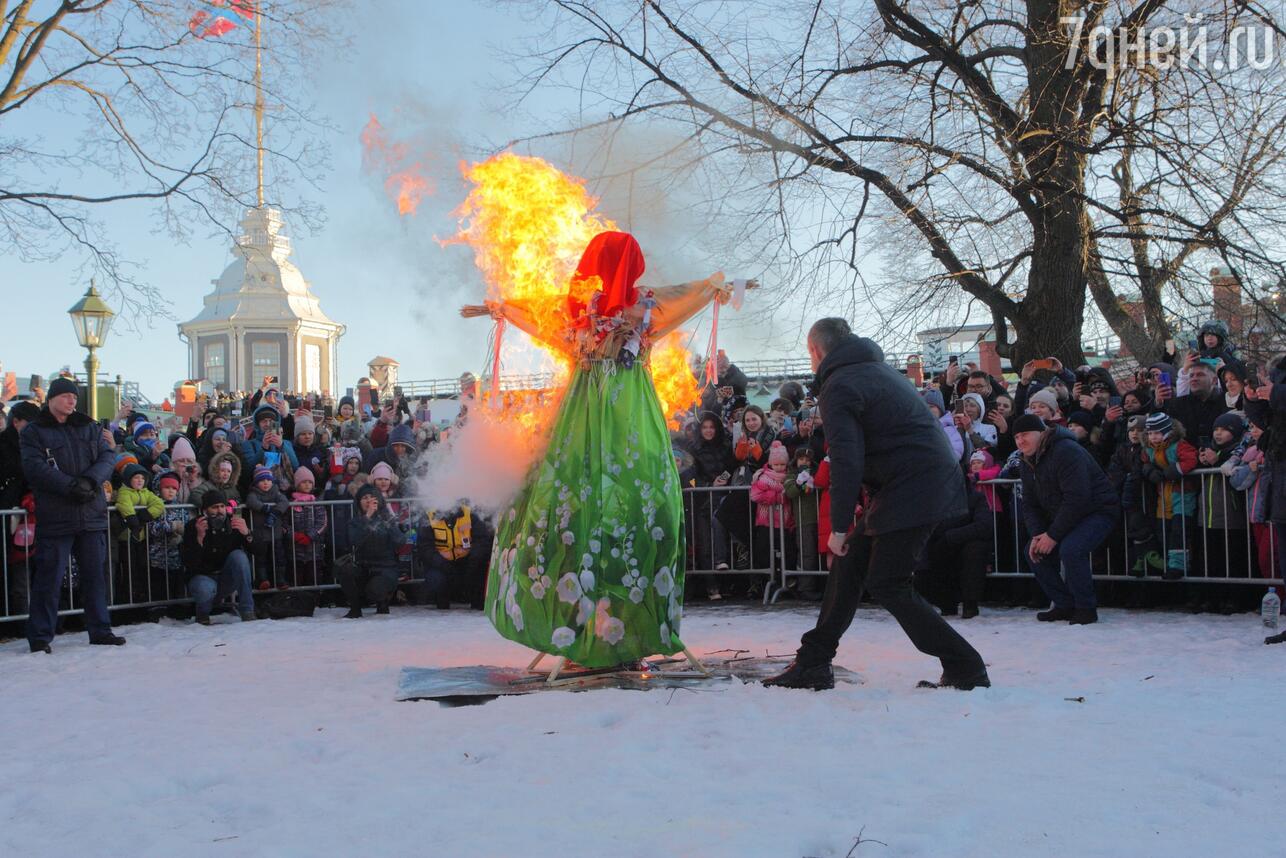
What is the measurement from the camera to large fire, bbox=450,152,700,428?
22.1ft

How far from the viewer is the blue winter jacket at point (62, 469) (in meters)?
8.38

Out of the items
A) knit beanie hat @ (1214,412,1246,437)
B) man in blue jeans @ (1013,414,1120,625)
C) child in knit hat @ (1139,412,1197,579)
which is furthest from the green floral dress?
knit beanie hat @ (1214,412,1246,437)

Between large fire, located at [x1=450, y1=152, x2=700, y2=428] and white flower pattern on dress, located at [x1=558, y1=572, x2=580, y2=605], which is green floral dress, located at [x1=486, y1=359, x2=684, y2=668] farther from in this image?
large fire, located at [x1=450, y1=152, x2=700, y2=428]

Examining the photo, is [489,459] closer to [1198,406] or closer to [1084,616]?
[1084,616]

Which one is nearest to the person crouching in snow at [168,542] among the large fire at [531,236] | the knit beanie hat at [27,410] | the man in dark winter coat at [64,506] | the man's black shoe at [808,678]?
the knit beanie hat at [27,410]

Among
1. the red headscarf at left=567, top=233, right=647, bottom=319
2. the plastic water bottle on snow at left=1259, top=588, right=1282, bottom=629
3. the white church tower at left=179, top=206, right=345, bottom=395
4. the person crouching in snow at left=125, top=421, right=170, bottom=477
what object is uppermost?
the white church tower at left=179, top=206, right=345, bottom=395

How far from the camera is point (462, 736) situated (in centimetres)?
491

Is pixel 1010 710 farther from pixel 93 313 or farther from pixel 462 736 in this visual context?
pixel 93 313

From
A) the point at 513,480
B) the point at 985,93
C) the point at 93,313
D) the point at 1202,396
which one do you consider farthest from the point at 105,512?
the point at 985,93

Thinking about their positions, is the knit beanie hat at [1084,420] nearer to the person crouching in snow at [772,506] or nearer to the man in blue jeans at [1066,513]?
the man in blue jeans at [1066,513]

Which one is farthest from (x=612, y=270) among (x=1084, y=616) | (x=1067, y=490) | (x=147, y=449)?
(x=147, y=449)

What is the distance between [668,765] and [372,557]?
22.8 ft

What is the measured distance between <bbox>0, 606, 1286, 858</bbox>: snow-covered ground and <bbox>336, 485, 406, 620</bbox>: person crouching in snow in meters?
3.48

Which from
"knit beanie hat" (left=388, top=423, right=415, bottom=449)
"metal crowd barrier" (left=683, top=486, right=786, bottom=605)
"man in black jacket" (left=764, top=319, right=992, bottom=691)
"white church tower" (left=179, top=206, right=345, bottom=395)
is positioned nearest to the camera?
"man in black jacket" (left=764, top=319, right=992, bottom=691)
